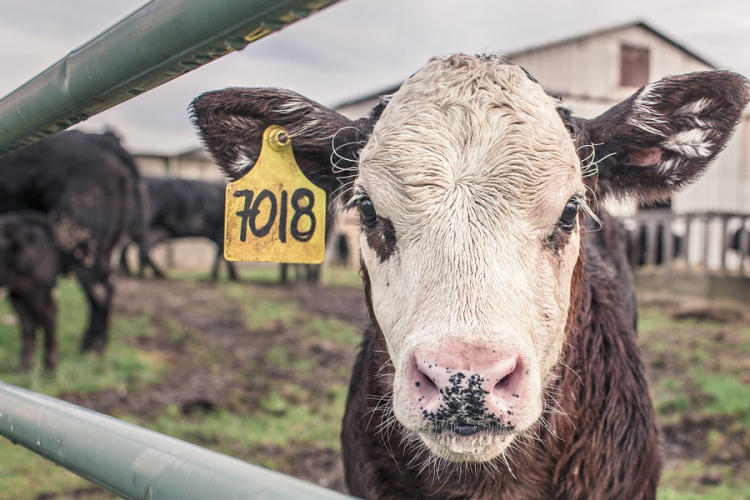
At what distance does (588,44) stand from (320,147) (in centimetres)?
1802

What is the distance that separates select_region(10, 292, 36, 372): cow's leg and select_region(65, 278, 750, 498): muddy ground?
0.99m

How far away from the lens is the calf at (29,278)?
5824 mm

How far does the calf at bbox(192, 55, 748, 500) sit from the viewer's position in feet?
4.53

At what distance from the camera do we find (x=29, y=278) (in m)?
5.89

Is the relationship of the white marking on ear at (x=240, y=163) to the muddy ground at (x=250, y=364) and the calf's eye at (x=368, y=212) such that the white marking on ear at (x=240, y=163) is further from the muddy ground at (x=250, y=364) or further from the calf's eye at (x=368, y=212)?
the muddy ground at (x=250, y=364)

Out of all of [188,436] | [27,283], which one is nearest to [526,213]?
[188,436]

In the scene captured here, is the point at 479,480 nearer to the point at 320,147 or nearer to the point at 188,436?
the point at 320,147

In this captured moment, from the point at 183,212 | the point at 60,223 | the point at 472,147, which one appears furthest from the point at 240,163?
the point at 183,212

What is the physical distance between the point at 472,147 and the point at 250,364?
5324 millimetres

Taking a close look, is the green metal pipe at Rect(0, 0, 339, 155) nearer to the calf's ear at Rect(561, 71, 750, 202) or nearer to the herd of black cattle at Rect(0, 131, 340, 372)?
the calf's ear at Rect(561, 71, 750, 202)

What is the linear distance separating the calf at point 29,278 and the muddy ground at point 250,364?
0.96 metres

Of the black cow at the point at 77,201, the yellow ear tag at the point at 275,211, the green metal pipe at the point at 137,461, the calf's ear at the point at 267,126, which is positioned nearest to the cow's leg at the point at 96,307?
the black cow at the point at 77,201

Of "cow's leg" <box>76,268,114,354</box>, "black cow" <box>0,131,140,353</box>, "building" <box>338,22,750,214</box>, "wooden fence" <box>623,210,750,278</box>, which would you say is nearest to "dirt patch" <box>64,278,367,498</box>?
"cow's leg" <box>76,268,114,354</box>

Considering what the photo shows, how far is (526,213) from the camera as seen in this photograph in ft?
5.44
